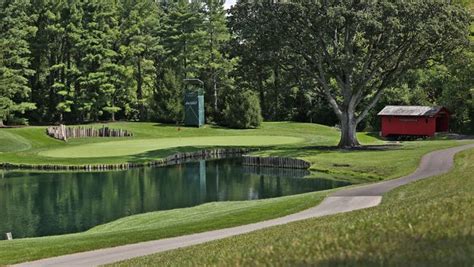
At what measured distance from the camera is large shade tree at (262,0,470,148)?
43.6 m

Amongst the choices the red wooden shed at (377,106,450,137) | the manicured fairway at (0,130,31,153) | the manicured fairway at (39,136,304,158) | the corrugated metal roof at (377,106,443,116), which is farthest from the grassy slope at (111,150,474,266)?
the red wooden shed at (377,106,450,137)

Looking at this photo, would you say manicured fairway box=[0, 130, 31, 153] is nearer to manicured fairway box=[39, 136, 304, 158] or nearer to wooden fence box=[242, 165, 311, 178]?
manicured fairway box=[39, 136, 304, 158]

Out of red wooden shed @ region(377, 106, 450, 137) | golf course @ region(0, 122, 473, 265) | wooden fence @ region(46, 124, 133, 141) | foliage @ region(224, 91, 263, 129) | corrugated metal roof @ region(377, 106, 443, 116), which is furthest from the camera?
foliage @ region(224, 91, 263, 129)

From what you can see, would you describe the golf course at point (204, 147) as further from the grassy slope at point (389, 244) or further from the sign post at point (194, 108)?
the sign post at point (194, 108)

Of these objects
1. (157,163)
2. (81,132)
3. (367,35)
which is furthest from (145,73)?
(367,35)

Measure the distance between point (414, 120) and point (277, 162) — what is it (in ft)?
78.0

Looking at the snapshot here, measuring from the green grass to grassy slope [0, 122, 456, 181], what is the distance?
13.4 meters

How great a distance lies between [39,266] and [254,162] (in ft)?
109

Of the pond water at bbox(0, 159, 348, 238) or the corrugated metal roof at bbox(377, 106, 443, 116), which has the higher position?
the corrugated metal roof at bbox(377, 106, 443, 116)

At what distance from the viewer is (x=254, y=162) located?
47750 mm

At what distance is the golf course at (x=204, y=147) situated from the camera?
17.8 metres

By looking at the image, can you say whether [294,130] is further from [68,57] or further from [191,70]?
[68,57]

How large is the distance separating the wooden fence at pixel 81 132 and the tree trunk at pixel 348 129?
29.4 metres

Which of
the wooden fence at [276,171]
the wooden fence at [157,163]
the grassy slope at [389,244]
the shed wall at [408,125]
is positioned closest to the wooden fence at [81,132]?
the wooden fence at [157,163]
